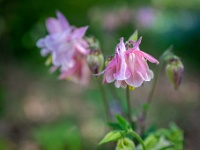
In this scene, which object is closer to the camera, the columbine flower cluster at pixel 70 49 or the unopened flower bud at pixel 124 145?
the unopened flower bud at pixel 124 145

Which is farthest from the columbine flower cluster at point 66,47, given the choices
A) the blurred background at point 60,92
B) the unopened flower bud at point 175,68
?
the blurred background at point 60,92

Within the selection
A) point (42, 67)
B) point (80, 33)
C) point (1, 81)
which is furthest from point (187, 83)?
point (80, 33)

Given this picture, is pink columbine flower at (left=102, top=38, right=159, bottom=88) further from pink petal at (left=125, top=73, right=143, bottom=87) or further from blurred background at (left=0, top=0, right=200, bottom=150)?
blurred background at (left=0, top=0, right=200, bottom=150)

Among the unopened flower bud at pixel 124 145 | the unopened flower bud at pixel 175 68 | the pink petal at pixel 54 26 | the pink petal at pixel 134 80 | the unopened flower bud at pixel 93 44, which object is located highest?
the pink petal at pixel 54 26

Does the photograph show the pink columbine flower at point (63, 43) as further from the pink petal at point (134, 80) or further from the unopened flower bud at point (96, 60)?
the pink petal at point (134, 80)

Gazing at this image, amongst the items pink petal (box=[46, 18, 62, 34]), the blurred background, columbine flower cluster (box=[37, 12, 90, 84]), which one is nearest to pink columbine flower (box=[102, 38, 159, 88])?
columbine flower cluster (box=[37, 12, 90, 84])

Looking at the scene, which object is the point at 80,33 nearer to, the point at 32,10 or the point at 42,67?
the point at 32,10

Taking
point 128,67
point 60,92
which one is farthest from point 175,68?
point 60,92
